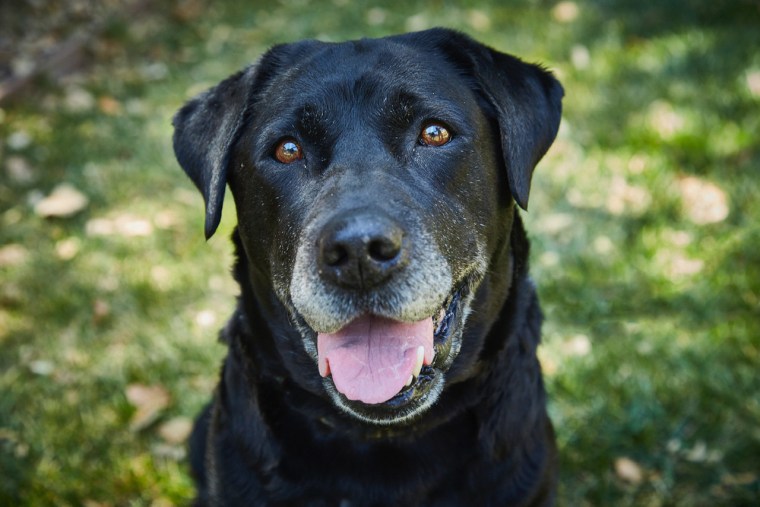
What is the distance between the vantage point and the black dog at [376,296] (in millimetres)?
2146

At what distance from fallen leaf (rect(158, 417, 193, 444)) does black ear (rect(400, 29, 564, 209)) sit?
6.52 feet

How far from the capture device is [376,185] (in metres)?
2.10

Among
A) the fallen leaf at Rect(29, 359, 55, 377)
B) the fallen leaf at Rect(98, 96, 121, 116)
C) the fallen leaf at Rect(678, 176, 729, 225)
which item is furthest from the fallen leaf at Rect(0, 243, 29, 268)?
the fallen leaf at Rect(678, 176, 729, 225)

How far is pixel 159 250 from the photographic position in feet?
14.8

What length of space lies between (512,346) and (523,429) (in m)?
0.28

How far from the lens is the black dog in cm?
215

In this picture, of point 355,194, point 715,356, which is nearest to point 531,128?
point 355,194

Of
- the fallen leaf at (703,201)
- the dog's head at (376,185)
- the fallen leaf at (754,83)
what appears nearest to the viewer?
the dog's head at (376,185)

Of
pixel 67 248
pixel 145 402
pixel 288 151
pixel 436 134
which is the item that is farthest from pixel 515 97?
pixel 67 248

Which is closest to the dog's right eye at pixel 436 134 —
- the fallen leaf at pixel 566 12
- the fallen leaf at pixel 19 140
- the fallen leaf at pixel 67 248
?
the fallen leaf at pixel 67 248

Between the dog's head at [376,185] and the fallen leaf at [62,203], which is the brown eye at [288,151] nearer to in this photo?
the dog's head at [376,185]

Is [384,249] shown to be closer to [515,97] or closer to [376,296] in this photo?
[376,296]

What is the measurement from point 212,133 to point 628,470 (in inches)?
85.7

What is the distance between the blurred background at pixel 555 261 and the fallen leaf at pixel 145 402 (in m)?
0.01
